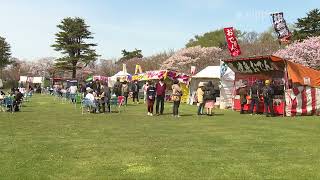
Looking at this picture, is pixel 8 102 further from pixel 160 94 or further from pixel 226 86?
pixel 226 86

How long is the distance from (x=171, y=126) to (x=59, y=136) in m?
4.47

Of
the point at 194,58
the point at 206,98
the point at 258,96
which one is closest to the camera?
the point at 206,98

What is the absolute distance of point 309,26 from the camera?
49125 millimetres

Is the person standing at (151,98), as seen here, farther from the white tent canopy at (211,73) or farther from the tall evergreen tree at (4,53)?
the tall evergreen tree at (4,53)

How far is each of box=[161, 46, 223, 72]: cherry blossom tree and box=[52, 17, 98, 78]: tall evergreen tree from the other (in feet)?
53.6

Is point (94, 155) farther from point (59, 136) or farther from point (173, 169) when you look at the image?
point (59, 136)

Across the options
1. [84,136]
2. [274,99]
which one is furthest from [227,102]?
[84,136]

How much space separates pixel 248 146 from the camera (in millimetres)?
11453

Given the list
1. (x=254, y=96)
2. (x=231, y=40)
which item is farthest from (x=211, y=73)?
(x=254, y=96)

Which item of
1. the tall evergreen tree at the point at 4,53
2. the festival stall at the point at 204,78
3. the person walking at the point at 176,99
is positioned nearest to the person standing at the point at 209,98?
the person walking at the point at 176,99

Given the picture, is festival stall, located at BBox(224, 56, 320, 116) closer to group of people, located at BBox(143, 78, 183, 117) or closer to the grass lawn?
group of people, located at BBox(143, 78, 183, 117)

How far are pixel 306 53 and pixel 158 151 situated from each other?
3435 cm

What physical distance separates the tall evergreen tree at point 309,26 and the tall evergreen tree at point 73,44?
4034 cm

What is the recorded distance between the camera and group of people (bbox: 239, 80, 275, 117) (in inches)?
877
